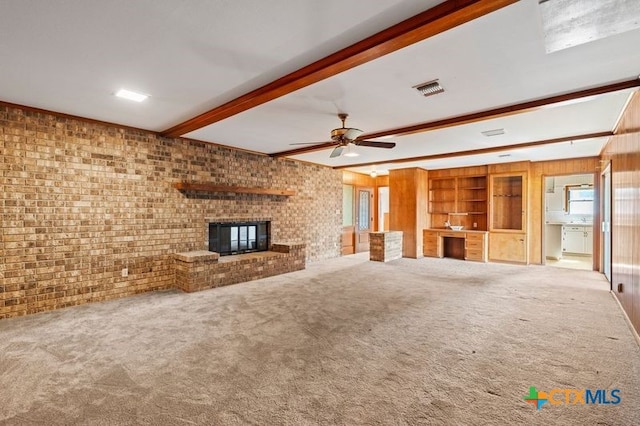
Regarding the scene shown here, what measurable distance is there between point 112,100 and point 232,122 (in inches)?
56.2

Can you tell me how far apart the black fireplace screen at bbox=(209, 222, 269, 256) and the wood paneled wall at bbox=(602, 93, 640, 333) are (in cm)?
578

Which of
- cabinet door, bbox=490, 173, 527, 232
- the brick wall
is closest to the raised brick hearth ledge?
the brick wall

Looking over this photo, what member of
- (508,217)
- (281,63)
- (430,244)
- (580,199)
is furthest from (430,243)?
(281,63)

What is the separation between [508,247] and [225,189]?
692 centimetres

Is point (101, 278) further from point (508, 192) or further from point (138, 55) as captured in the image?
point (508, 192)

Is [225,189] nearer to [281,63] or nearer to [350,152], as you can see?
[350,152]

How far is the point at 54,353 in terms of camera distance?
2.69 m

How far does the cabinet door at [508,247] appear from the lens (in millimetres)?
7282

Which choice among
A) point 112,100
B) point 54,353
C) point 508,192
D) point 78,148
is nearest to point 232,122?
point 112,100

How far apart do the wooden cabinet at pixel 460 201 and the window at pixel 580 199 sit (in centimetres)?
247

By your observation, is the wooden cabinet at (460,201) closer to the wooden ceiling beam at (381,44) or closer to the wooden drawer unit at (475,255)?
the wooden drawer unit at (475,255)

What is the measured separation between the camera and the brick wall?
3652 mm

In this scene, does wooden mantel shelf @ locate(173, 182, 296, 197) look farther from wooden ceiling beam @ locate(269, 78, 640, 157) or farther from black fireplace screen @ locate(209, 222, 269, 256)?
wooden ceiling beam @ locate(269, 78, 640, 157)

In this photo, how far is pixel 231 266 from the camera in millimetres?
5309
